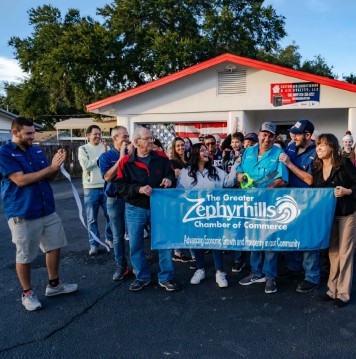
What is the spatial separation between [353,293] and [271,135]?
6.83ft

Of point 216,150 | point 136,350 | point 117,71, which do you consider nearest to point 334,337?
point 136,350

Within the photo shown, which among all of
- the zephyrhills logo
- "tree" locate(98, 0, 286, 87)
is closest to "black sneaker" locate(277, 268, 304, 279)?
the zephyrhills logo

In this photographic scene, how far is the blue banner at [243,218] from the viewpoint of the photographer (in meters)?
4.11

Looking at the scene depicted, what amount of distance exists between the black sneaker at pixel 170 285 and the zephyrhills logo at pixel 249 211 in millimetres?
783

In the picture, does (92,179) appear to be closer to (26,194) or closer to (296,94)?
(26,194)

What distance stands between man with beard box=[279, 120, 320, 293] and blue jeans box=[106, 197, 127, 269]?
2163 millimetres

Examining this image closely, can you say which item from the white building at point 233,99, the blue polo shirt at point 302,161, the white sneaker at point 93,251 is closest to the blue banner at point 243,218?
the blue polo shirt at point 302,161

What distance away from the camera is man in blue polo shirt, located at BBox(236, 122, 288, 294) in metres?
4.37

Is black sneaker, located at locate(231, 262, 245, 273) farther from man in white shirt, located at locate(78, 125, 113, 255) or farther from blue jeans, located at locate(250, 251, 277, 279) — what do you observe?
man in white shirt, located at locate(78, 125, 113, 255)

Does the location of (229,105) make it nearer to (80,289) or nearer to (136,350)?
(80,289)

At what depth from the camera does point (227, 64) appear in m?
11.4

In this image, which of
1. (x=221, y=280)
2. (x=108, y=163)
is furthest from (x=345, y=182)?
(x=108, y=163)

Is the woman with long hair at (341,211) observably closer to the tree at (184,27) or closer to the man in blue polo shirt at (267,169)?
the man in blue polo shirt at (267,169)

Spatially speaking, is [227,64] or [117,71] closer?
[227,64]
